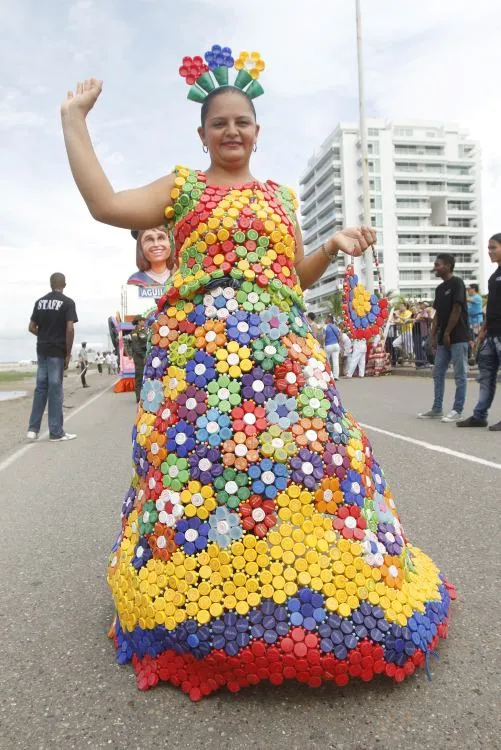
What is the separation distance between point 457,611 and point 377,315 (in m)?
1.18

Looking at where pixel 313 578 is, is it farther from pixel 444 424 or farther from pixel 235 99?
pixel 444 424

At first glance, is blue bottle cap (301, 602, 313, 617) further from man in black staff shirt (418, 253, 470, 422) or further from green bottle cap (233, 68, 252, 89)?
man in black staff shirt (418, 253, 470, 422)

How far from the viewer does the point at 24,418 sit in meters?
11.4

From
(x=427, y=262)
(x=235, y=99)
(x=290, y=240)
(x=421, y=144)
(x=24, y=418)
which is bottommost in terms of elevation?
(x=24, y=418)

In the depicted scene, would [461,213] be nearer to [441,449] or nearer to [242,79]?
[441,449]

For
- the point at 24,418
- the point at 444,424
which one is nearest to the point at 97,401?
the point at 24,418

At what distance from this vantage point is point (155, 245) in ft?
9.40

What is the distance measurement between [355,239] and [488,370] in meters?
5.20

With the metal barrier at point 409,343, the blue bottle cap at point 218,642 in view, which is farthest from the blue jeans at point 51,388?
the metal barrier at point 409,343

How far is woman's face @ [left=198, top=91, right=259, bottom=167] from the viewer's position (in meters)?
2.21

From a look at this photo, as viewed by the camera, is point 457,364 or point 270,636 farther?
point 457,364

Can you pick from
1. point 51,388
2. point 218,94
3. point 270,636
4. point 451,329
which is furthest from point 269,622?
point 51,388

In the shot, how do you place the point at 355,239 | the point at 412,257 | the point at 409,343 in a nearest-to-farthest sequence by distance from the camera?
the point at 355,239 < the point at 409,343 < the point at 412,257

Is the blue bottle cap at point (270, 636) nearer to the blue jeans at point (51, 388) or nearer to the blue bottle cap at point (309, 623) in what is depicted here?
the blue bottle cap at point (309, 623)
